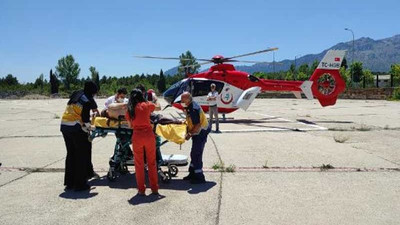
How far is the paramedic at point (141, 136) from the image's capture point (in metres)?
5.76

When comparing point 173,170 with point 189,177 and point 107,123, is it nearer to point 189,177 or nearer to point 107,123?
point 189,177

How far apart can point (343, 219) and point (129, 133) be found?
12.6 feet

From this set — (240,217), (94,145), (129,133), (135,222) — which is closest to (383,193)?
(240,217)

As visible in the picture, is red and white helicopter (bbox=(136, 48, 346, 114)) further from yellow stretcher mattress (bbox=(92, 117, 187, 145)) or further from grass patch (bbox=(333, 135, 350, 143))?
yellow stretcher mattress (bbox=(92, 117, 187, 145))

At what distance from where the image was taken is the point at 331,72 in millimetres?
18656

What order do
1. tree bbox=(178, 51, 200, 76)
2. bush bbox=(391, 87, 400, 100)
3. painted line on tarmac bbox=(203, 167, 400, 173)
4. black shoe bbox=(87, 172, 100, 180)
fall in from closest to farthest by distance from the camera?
black shoe bbox=(87, 172, 100, 180) < painted line on tarmac bbox=(203, 167, 400, 173) < tree bbox=(178, 51, 200, 76) < bush bbox=(391, 87, 400, 100)

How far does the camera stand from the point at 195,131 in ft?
21.2

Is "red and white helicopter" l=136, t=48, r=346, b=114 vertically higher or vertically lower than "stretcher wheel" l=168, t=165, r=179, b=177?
higher

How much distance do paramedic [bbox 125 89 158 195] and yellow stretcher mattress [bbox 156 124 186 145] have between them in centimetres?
60

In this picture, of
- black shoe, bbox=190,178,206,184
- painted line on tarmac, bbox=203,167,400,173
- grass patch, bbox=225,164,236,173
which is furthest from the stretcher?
painted line on tarmac, bbox=203,167,400,173

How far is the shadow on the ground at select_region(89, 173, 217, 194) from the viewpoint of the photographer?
6131 millimetres

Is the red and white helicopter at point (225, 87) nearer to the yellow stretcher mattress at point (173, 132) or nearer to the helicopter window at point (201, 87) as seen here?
the helicopter window at point (201, 87)

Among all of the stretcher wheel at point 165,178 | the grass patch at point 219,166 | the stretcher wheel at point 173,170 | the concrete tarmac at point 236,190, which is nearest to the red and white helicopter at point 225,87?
the concrete tarmac at point 236,190

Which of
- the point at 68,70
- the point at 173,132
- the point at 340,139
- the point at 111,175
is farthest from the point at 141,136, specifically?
the point at 68,70
